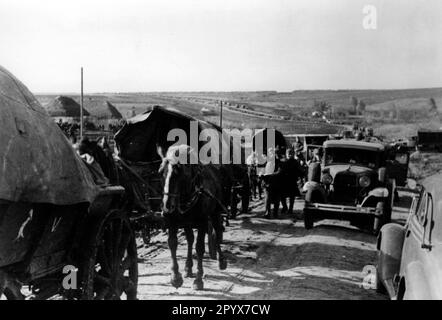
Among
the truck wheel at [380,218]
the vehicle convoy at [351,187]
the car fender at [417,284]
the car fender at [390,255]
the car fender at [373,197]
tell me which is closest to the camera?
the car fender at [417,284]

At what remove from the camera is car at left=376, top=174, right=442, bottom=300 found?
4.08 metres

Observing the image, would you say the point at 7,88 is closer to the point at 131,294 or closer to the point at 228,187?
the point at 131,294

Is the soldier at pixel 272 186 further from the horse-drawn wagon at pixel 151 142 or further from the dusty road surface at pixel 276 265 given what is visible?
the horse-drawn wagon at pixel 151 142

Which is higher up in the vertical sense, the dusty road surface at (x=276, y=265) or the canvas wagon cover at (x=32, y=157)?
the canvas wagon cover at (x=32, y=157)

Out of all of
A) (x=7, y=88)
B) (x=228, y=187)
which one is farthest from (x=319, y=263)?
(x=7, y=88)

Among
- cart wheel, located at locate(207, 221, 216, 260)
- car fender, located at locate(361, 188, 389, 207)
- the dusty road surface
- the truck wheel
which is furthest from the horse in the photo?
car fender, located at locate(361, 188, 389, 207)

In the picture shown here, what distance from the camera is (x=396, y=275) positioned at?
5992mm

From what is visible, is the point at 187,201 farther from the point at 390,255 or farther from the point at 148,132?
the point at 390,255

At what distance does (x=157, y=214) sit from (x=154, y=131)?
2.10m

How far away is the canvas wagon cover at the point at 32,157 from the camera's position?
10.7ft

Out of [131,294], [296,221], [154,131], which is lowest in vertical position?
[296,221]

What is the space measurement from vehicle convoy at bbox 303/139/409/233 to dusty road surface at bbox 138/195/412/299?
0.52m

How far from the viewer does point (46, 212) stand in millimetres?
3875

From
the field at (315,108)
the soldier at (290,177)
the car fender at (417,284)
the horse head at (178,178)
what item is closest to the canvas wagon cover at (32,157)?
the horse head at (178,178)
